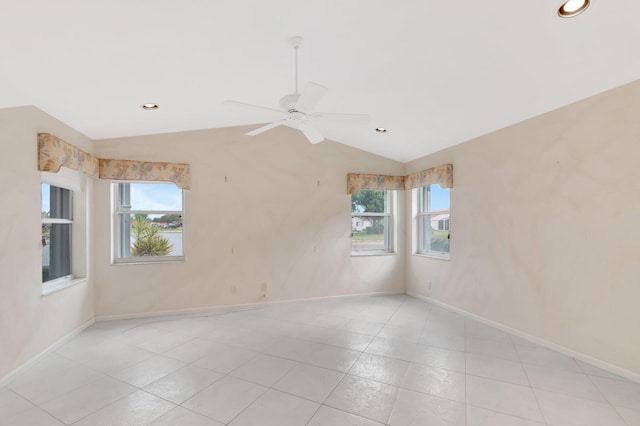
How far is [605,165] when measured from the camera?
2770mm

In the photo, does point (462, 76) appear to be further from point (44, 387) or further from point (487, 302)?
point (44, 387)

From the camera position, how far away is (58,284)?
3562mm

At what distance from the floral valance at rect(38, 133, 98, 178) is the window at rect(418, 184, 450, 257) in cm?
475

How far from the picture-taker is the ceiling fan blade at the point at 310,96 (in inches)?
85.2

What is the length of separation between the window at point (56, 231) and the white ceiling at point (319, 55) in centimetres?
81

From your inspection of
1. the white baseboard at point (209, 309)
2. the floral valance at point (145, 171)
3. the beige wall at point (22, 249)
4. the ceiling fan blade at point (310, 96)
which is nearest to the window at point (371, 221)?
the white baseboard at point (209, 309)

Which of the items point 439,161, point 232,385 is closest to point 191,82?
point 232,385

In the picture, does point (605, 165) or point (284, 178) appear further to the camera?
point (284, 178)

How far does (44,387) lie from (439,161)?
16.5 feet

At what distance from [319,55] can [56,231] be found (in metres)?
3.46

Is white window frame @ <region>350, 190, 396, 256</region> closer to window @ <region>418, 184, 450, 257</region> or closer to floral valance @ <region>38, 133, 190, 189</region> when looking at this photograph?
window @ <region>418, 184, 450, 257</region>

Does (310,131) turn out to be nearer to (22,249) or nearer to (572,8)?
(572,8)

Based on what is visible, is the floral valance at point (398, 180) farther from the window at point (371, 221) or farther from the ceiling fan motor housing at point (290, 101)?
the ceiling fan motor housing at point (290, 101)

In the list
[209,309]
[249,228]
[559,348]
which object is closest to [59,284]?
[209,309]
